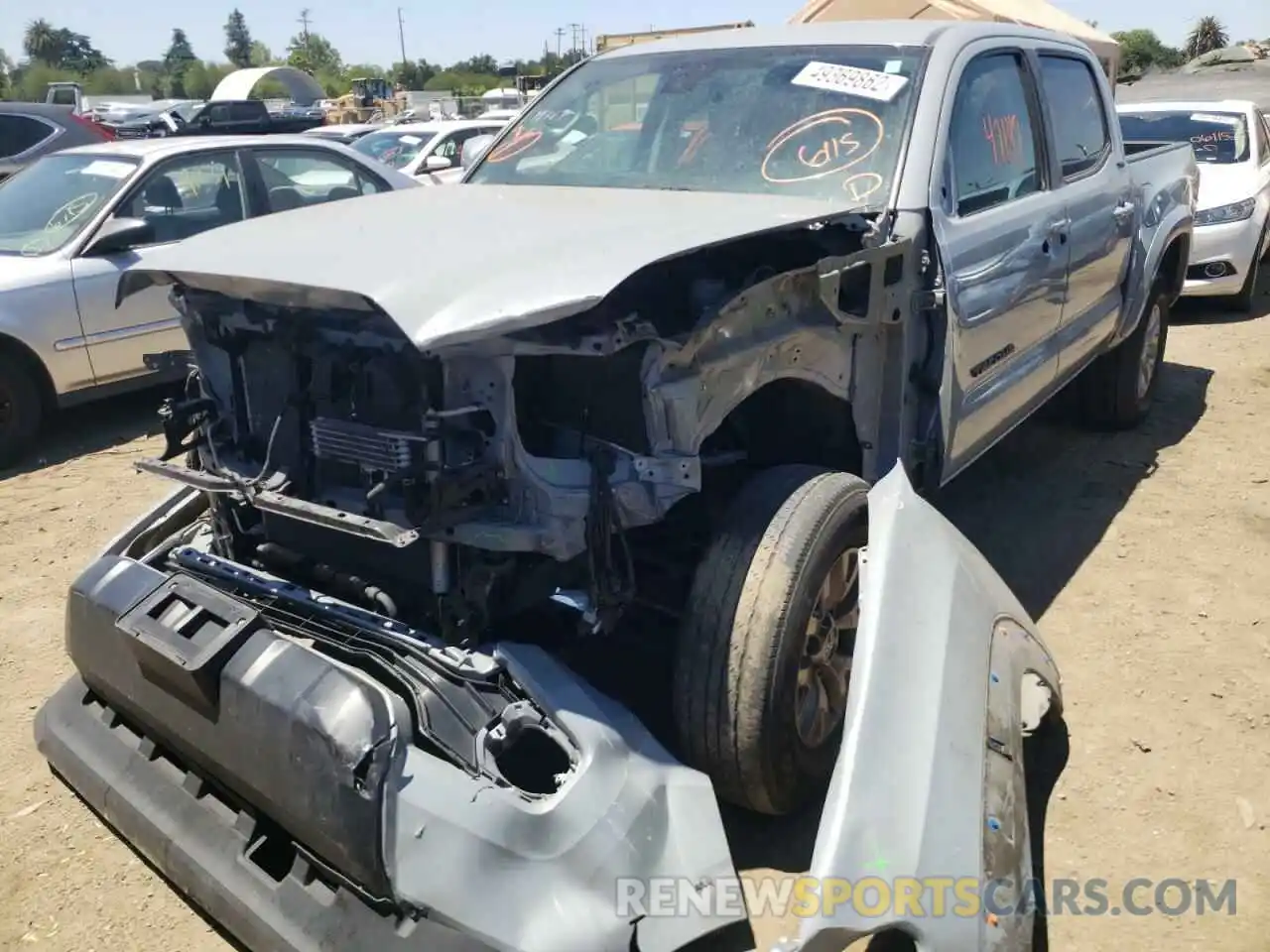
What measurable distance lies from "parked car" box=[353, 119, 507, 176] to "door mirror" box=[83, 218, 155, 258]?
4804 millimetres

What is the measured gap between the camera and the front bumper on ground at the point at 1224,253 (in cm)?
834

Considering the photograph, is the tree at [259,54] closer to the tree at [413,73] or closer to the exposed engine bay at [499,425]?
the tree at [413,73]

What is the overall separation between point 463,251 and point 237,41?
123 metres

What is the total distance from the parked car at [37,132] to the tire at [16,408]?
399 cm

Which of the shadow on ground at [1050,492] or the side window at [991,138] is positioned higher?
the side window at [991,138]

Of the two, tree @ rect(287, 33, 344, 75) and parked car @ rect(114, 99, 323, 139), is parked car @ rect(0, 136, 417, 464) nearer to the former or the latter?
parked car @ rect(114, 99, 323, 139)

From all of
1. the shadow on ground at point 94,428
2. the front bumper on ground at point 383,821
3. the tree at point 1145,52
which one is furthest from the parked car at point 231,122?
the tree at point 1145,52

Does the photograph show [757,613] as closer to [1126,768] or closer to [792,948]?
[792,948]

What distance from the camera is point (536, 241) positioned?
2463 mm

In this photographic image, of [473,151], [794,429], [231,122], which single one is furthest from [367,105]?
[794,429]

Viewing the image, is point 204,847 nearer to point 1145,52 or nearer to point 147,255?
point 147,255

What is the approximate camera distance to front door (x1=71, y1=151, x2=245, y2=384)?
574cm

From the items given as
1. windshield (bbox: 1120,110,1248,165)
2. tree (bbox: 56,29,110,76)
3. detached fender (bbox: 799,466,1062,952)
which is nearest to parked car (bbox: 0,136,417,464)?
detached fender (bbox: 799,466,1062,952)

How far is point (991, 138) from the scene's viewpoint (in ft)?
11.9
